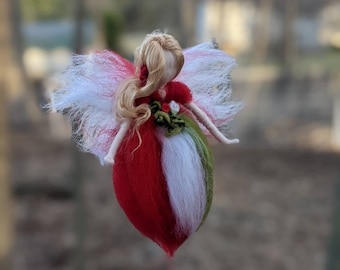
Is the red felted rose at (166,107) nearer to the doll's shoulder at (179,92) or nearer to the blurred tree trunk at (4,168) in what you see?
the doll's shoulder at (179,92)

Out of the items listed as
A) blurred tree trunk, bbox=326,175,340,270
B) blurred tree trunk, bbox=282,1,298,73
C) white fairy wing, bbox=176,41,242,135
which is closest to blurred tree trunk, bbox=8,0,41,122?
blurred tree trunk, bbox=282,1,298,73

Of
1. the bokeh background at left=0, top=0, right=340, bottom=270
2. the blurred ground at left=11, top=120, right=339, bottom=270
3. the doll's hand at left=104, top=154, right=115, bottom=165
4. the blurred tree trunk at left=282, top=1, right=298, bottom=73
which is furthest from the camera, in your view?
→ the blurred tree trunk at left=282, top=1, right=298, bottom=73

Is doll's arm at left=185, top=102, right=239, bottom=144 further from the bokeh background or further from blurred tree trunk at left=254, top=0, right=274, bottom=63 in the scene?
blurred tree trunk at left=254, top=0, right=274, bottom=63

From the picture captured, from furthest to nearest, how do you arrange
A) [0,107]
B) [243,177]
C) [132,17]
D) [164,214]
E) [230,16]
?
1. [132,17]
2. [230,16]
3. [243,177]
4. [0,107]
5. [164,214]

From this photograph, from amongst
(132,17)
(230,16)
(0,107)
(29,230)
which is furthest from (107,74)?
(132,17)

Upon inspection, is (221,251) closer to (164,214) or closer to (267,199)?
(267,199)

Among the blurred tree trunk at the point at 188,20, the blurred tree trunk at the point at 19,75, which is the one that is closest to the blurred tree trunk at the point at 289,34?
the blurred tree trunk at the point at 188,20
